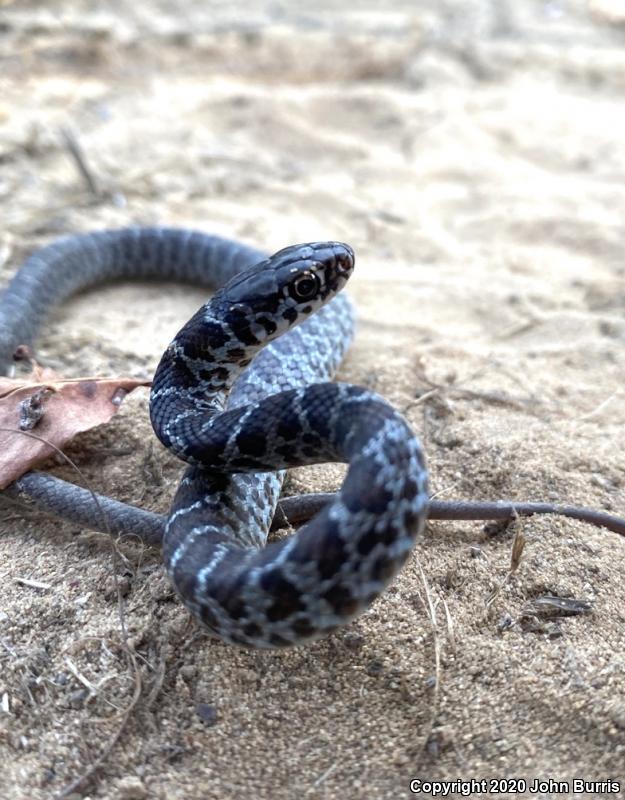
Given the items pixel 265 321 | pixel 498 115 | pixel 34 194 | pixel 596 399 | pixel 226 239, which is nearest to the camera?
pixel 265 321

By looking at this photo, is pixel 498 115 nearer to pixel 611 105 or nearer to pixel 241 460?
pixel 611 105

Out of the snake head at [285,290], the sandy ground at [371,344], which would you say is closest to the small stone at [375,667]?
the sandy ground at [371,344]

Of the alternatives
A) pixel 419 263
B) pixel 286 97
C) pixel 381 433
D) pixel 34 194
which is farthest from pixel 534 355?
pixel 286 97

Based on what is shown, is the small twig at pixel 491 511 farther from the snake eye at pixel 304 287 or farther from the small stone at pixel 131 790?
the small stone at pixel 131 790

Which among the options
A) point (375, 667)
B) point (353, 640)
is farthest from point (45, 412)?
point (375, 667)

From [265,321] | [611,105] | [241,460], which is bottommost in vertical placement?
[611,105]

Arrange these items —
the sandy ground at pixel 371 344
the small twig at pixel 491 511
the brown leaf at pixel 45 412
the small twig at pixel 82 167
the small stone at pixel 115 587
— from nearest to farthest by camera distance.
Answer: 1. the sandy ground at pixel 371 344
2. the small stone at pixel 115 587
3. the small twig at pixel 491 511
4. the brown leaf at pixel 45 412
5. the small twig at pixel 82 167

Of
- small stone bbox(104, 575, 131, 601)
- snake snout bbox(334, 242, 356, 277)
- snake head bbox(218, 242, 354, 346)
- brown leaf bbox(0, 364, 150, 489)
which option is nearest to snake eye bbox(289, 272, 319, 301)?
snake head bbox(218, 242, 354, 346)

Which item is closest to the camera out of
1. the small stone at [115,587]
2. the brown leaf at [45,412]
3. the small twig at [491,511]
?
the small stone at [115,587]
